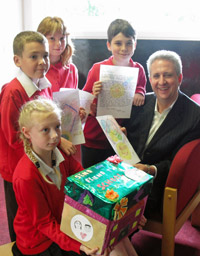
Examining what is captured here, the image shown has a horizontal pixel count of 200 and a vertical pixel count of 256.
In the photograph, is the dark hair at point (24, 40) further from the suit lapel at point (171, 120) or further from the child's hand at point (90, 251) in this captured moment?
the child's hand at point (90, 251)

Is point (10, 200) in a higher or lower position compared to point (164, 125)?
lower

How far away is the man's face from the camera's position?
1677mm

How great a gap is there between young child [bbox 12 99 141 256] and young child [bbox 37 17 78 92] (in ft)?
1.80

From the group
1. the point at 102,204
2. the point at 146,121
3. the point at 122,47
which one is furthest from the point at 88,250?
the point at 122,47

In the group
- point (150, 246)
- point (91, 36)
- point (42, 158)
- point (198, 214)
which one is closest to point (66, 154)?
point (42, 158)

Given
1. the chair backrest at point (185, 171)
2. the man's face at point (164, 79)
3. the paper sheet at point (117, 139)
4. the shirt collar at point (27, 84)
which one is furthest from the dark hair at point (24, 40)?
the chair backrest at point (185, 171)

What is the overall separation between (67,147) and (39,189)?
0.29 meters

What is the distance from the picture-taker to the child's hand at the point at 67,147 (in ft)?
5.06

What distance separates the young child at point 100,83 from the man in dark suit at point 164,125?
0.18 meters

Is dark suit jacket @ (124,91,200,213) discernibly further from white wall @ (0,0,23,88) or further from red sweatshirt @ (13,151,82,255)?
white wall @ (0,0,23,88)

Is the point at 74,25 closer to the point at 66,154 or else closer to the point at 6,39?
the point at 6,39

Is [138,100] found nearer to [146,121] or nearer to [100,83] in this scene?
[146,121]

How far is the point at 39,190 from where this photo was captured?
1.33 m

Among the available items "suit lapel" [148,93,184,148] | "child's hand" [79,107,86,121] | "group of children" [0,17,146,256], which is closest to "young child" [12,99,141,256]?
"group of children" [0,17,146,256]
